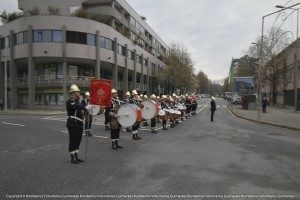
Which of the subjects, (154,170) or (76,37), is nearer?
(154,170)

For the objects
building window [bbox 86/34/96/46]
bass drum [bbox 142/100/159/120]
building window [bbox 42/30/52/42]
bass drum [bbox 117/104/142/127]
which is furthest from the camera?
building window [bbox 86/34/96/46]

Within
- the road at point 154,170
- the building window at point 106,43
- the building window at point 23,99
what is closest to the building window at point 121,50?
the building window at point 106,43

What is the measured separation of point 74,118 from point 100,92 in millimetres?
986

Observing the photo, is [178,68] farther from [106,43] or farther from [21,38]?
[21,38]

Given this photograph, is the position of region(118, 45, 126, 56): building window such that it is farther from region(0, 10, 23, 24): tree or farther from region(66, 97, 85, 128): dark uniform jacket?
region(66, 97, 85, 128): dark uniform jacket

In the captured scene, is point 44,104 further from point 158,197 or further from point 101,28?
point 158,197

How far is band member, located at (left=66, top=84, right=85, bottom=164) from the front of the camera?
23.0ft

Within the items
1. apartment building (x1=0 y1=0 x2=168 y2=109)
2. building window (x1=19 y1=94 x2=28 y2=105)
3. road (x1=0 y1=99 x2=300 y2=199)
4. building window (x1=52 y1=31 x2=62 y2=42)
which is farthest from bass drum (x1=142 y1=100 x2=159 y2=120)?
building window (x1=19 y1=94 x2=28 y2=105)

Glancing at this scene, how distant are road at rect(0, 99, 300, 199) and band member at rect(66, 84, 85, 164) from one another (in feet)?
1.67

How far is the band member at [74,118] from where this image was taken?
7.01m

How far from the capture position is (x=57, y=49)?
3453 cm

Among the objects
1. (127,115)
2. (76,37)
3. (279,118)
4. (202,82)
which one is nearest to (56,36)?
(76,37)

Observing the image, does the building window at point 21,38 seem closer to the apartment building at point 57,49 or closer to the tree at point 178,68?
Answer: the apartment building at point 57,49

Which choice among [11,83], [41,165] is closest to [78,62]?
[11,83]
